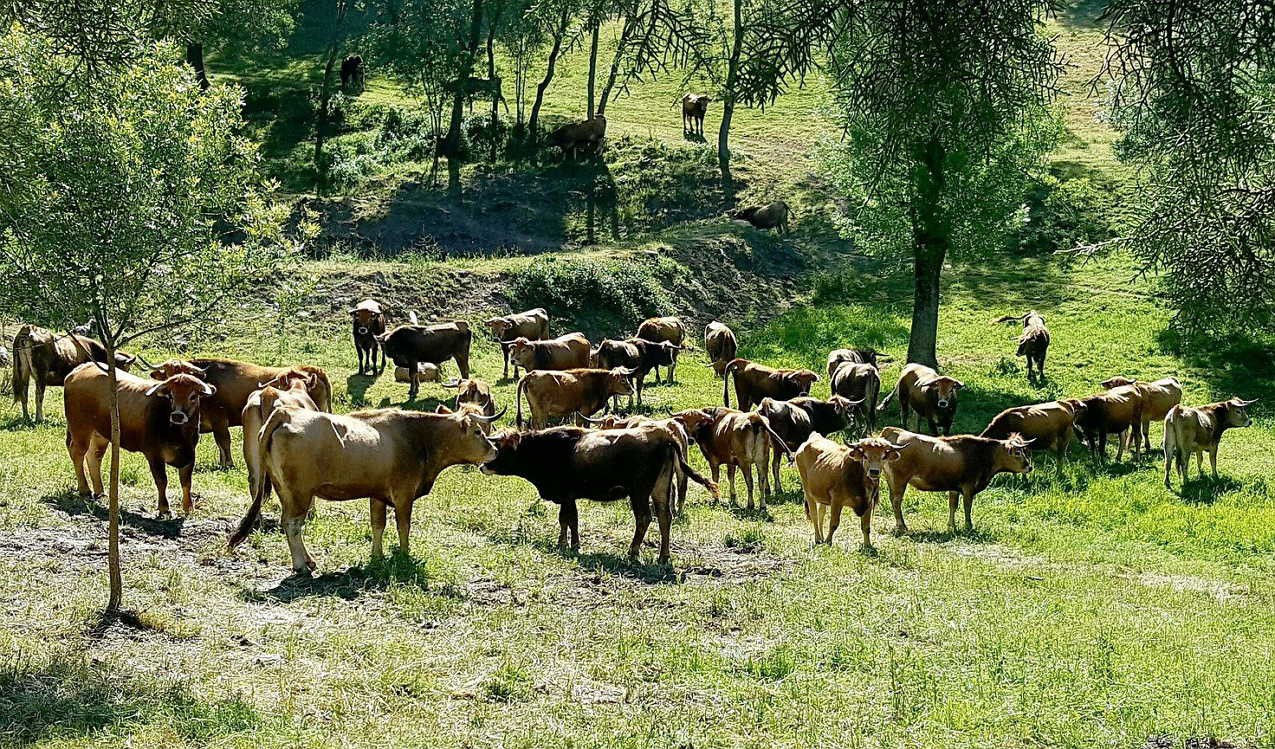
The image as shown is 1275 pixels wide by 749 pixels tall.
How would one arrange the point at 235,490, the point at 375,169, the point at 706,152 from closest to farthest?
the point at 235,490 < the point at 375,169 < the point at 706,152

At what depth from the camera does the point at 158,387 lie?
13.9 meters

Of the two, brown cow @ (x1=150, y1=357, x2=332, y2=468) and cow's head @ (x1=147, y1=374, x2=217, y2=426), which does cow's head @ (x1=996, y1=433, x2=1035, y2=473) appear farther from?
cow's head @ (x1=147, y1=374, x2=217, y2=426)

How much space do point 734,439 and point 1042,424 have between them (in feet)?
24.6

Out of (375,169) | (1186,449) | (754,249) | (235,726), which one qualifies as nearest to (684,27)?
(235,726)

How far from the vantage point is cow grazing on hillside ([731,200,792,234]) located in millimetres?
42531

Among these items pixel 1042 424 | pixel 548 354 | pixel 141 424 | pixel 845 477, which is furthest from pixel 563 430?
pixel 548 354

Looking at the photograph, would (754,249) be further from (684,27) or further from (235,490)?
(684,27)

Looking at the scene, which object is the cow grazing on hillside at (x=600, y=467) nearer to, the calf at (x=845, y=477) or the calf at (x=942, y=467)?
the calf at (x=845, y=477)

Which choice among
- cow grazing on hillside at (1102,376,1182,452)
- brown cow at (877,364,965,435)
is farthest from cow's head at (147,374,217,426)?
cow grazing on hillside at (1102,376,1182,452)

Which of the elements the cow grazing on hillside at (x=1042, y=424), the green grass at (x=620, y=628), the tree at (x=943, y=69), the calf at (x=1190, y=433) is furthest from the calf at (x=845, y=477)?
the calf at (x=1190, y=433)

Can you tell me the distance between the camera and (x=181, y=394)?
549 inches

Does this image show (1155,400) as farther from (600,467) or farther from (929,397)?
(600,467)

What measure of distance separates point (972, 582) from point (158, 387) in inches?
375

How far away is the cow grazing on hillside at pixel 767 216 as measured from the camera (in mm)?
42531
